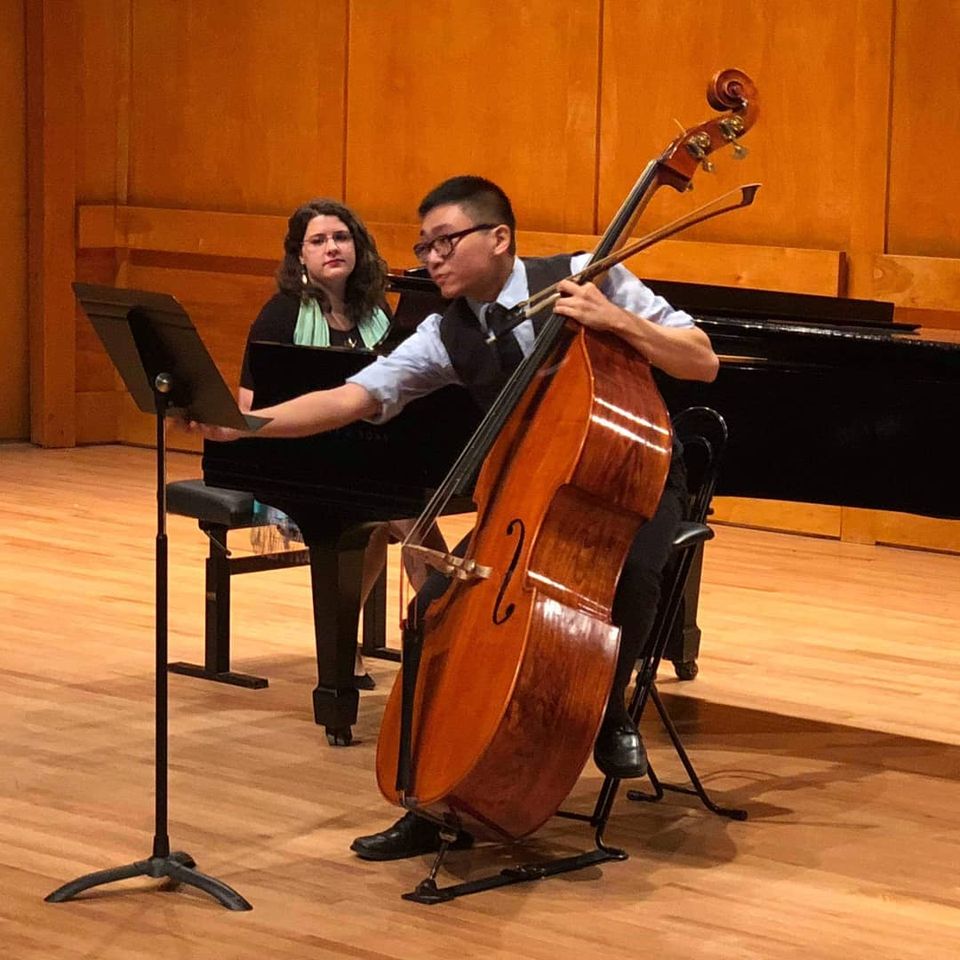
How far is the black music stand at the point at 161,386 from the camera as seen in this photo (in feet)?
9.77

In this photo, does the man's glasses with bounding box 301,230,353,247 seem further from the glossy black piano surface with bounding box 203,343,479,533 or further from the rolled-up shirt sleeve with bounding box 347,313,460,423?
the rolled-up shirt sleeve with bounding box 347,313,460,423

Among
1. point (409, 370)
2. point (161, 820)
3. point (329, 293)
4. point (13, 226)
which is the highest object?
point (13, 226)

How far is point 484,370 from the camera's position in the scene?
139 inches

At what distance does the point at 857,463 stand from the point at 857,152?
9.42 feet

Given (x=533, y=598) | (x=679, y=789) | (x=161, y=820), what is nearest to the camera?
(x=533, y=598)

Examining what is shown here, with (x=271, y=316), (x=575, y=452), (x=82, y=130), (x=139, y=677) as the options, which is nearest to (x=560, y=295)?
(x=575, y=452)

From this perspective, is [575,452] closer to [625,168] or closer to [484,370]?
[484,370]

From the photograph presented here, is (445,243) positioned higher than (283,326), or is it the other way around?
(445,243)

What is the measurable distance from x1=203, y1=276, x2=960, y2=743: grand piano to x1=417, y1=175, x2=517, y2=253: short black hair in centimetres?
46

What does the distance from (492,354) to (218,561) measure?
52.1 inches

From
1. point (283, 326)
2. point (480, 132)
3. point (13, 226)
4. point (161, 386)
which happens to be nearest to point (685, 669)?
point (283, 326)

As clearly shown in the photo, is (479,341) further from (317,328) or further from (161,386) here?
(317,328)

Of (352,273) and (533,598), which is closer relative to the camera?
(533,598)

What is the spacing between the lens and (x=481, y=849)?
338 cm
